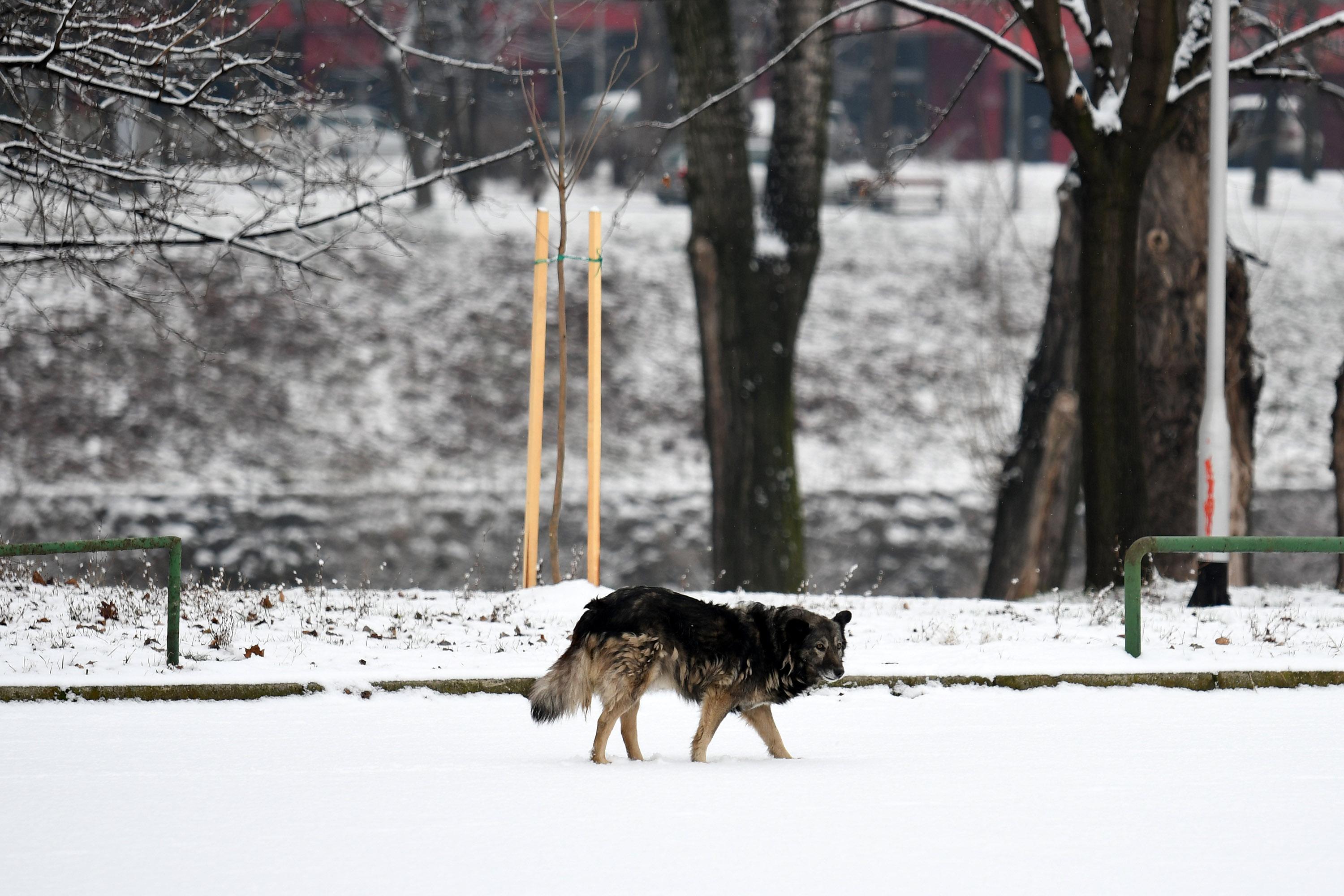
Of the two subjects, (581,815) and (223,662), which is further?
(223,662)

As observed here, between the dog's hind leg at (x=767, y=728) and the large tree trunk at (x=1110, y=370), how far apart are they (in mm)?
6411

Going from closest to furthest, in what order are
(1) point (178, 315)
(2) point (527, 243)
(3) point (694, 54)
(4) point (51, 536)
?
1. (3) point (694, 54)
2. (4) point (51, 536)
3. (1) point (178, 315)
4. (2) point (527, 243)

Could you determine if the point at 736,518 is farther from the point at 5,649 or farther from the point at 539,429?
the point at 5,649

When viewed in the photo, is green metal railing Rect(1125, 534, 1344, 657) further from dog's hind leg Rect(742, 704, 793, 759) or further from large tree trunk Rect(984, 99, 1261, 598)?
large tree trunk Rect(984, 99, 1261, 598)

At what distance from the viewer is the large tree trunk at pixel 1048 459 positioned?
672 inches

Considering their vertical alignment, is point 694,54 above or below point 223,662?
above

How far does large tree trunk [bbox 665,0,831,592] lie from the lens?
52.7 feet

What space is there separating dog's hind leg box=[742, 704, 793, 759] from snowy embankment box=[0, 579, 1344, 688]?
207 centimetres

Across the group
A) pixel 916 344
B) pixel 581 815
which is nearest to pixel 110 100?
pixel 581 815

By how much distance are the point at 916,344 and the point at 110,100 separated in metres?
22.0

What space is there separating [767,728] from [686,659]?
65 centimetres

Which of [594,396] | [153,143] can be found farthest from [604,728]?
[153,143]

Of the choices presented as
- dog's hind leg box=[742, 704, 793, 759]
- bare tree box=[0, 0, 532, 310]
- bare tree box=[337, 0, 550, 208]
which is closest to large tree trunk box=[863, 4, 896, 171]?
bare tree box=[337, 0, 550, 208]

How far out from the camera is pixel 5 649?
9633 mm
